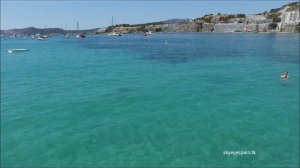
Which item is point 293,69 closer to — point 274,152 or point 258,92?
point 258,92

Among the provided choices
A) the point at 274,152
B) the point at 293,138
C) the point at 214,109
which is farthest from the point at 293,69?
the point at 274,152

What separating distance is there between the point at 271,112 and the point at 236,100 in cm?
392

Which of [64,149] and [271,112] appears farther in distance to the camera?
[271,112]

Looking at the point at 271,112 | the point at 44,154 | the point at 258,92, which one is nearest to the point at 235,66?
the point at 258,92

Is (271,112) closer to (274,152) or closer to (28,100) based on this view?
(274,152)

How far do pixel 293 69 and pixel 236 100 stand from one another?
20.2m

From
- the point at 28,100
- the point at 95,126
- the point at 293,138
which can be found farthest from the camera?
the point at 28,100

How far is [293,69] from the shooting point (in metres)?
40.2

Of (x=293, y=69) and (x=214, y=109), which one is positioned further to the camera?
(x=293, y=69)

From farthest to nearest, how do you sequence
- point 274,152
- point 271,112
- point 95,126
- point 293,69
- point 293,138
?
1. point 293,69
2. point 271,112
3. point 95,126
4. point 293,138
5. point 274,152

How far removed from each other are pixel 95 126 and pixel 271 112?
1327 cm

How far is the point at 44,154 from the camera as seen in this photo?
1538cm

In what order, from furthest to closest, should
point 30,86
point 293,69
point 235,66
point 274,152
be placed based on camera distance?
point 235,66 < point 293,69 < point 30,86 < point 274,152

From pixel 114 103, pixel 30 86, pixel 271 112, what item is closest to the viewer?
pixel 271 112
